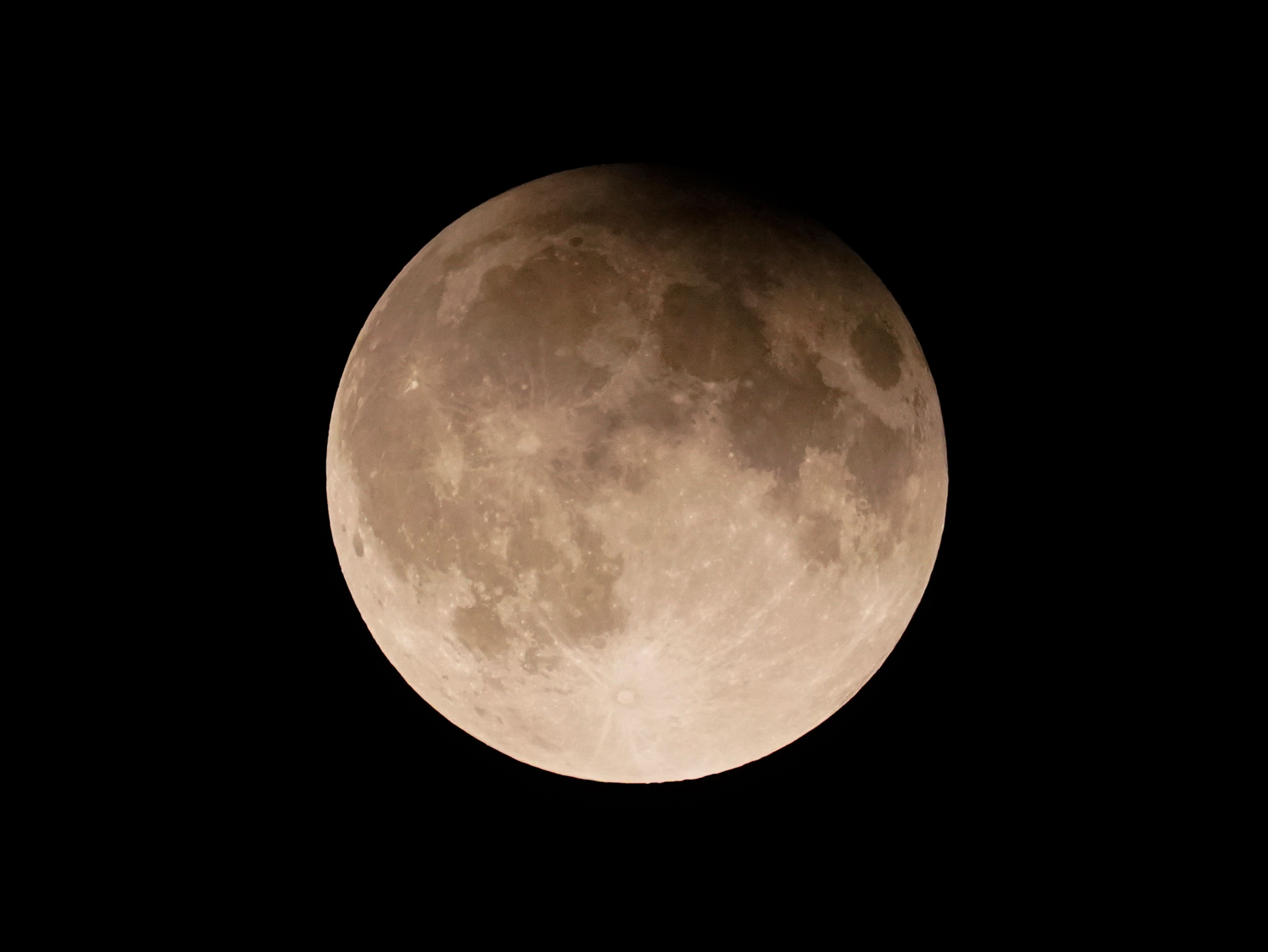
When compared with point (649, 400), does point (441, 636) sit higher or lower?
lower

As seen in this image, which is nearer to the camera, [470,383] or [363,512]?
[470,383]

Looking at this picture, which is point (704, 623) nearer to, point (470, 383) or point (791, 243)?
point (470, 383)

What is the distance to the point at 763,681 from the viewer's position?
Answer: 279 cm

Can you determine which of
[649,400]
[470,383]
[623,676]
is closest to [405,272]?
[470,383]

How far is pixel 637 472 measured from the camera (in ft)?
8.23

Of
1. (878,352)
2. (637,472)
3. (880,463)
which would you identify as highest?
(878,352)

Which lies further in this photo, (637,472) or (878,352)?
(878,352)

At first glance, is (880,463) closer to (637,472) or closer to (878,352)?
(878,352)

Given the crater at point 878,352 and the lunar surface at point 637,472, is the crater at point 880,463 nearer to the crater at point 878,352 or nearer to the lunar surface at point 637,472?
the lunar surface at point 637,472

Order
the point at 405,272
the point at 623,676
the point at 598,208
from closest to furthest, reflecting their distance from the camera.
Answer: the point at 623,676
the point at 598,208
the point at 405,272

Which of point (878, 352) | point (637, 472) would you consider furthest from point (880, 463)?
point (637, 472)

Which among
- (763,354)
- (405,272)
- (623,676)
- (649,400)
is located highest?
(405,272)

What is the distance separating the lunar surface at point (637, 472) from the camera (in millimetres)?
2541

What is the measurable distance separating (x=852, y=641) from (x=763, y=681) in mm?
358
